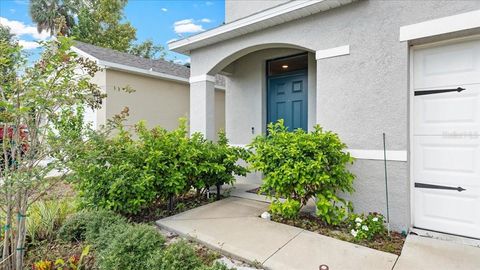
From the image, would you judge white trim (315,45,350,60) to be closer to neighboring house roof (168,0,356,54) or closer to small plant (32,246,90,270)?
neighboring house roof (168,0,356,54)

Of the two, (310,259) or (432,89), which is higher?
(432,89)

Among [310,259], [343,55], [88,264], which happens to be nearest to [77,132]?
[88,264]

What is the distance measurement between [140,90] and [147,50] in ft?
46.2

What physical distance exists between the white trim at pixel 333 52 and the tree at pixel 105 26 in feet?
61.4

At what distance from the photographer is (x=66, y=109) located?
312cm

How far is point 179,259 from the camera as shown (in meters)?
2.46

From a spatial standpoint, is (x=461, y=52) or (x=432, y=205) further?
(x=432, y=205)

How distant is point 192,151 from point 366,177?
2580mm

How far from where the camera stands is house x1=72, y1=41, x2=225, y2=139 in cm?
831

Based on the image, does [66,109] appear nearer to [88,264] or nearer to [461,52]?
[88,264]

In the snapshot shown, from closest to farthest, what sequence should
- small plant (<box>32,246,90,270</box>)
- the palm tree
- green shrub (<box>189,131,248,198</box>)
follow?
small plant (<box>32,246,90,270</box>) < green shrub (<box>189,131,248,198</box>) < the palm tree

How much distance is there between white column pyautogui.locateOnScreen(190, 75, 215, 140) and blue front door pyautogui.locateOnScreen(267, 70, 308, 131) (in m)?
1.36

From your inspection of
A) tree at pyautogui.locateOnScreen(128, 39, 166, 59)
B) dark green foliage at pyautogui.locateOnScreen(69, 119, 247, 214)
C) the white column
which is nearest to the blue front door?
the white column

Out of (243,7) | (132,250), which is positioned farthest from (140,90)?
(132,250)
